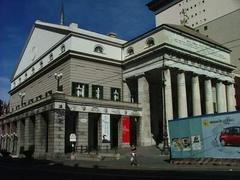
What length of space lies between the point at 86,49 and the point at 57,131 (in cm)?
1604

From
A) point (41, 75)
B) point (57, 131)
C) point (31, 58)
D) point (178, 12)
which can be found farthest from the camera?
point (178, 12)

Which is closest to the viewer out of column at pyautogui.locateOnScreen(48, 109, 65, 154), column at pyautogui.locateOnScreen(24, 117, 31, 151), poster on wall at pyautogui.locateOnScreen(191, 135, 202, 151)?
poster on wall at pyautogui.locateOnScreen(191, 135, 202, 151)

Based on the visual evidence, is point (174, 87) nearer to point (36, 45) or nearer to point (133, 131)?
point (133, 131)

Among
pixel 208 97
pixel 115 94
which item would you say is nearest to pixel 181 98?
pixel 208 97

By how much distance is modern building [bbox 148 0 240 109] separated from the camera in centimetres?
6862

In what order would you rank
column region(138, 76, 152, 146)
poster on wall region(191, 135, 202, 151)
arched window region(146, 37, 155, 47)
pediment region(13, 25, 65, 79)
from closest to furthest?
1. poster on wall region(191, 135, 202, 151)
2. column region(138, 76, 152, 146)
3. arched window region(146, 37, 155, 47)
4. pediment region(13, 25, 65, 79)

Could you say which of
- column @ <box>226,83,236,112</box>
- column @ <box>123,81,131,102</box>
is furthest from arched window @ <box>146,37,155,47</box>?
column @ <box>226,83,236,112</box>

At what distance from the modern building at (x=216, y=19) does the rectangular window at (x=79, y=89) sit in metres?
28.7

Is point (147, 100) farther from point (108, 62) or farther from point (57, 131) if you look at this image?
point (57, 131)

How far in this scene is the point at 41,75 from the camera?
57531 millimetres

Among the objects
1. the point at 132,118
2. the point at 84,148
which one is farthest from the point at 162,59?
the point at 84,148

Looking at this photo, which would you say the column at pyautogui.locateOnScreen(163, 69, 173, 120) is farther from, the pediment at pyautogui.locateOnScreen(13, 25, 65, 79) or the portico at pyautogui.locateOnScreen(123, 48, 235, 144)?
the pediment at pyautogui.locateOnScreen(13, 25, 65, 79)

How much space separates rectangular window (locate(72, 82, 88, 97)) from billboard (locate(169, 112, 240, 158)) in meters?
21.8

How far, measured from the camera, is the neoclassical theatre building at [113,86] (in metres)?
42.7
